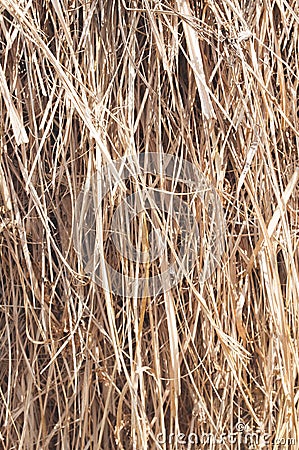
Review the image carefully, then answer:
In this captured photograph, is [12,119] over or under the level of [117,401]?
over

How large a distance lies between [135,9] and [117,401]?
35 cm

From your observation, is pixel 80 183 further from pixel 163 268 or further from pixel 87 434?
pixel 87 434

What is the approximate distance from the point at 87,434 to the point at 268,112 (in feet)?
1.10

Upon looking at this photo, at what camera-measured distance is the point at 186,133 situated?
583mm

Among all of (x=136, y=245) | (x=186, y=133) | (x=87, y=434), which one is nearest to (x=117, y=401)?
(x=87, y=434)

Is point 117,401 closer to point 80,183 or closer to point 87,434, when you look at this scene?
point 87,434

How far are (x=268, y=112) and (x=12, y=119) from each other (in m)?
0.23

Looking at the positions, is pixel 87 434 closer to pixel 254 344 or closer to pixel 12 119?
pixel 254 344

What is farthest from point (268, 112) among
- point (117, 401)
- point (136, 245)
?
point (117, 401)

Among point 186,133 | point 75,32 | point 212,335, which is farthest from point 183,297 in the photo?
point 75,32

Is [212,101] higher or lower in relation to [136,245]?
higher

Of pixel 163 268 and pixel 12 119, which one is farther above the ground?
pixel 12 119

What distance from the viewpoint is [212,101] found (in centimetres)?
58

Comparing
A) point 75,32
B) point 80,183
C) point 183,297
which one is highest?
point 75,32
